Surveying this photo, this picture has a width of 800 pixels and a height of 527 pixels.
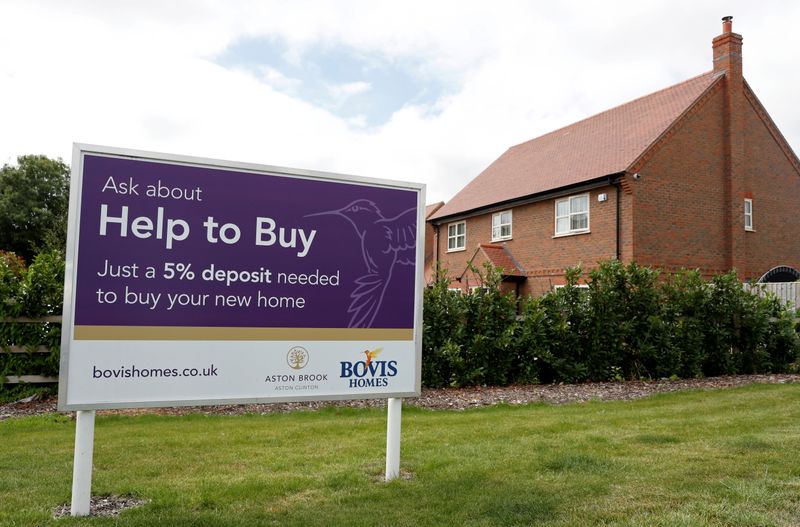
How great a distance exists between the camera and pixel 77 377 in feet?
14.1

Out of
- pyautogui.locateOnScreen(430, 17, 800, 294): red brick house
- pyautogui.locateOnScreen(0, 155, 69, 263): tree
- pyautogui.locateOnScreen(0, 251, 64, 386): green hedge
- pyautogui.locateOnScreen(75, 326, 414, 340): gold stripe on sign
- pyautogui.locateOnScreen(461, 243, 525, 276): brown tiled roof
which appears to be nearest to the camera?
pyautogui.locateOnScreen(75, 326, 414, 340): gold stripe on sign

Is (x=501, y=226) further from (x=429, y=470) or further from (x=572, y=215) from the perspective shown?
(x=429, y=470)

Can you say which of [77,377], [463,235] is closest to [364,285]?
[77,377]

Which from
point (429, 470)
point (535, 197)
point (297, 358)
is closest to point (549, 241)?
point (535, 197)

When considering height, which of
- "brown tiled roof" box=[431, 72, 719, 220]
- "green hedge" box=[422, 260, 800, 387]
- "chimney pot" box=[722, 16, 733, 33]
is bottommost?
"green hedge" box=[422, 260, 800, 387]

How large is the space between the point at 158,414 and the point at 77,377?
4743 millimetres

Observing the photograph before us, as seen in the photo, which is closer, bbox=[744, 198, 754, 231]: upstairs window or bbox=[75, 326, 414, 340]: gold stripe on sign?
bbox=[75, 326, 414, 340]: gold stripe on sign

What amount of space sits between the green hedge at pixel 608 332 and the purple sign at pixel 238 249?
632cm

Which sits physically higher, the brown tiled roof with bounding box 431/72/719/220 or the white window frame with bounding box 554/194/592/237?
the brown tiled roof with bounding box 431/72/719/220

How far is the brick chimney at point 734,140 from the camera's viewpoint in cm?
2294

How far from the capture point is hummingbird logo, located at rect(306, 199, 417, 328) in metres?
5.21

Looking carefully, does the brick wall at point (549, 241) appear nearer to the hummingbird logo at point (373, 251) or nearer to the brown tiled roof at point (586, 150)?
the brown tiled roof at point (586, 150)

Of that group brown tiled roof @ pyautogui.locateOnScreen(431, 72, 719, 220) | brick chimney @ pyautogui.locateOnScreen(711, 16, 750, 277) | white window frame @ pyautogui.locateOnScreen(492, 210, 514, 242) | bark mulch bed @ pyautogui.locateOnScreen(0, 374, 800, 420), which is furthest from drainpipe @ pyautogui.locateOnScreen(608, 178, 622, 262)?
bark mulch bed @ pyautogui.locateOnScreen(0, 374, 800, 420)

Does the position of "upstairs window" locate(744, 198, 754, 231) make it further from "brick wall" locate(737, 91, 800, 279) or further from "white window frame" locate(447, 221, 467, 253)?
"white window frame" locate(447, 221, 467, 253)
